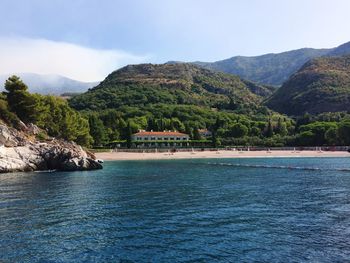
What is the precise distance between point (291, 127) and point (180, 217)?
157677 mm

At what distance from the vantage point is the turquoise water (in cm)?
1697

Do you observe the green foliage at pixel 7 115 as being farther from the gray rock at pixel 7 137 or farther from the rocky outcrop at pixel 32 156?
the gray rock at pixel 7 137

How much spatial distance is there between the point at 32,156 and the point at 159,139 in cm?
9109

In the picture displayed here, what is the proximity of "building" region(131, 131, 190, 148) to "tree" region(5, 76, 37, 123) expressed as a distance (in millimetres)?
64595

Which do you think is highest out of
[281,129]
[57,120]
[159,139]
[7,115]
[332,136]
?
[57,120]

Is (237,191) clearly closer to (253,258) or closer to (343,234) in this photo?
(343,234)

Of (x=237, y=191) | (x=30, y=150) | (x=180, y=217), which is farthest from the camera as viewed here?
(x=30, y=150)

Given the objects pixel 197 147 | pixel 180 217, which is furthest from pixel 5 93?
pixel 197 147

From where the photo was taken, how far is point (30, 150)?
60.5m

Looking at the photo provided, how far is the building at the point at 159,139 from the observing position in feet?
461

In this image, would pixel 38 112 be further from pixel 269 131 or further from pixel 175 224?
pixel 269 131

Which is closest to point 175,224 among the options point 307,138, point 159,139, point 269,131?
point 307,138

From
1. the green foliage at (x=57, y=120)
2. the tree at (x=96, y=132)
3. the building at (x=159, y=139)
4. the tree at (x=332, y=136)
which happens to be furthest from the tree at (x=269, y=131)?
the green foliage at (x=57, y=120)

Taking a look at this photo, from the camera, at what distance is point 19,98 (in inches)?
2808
